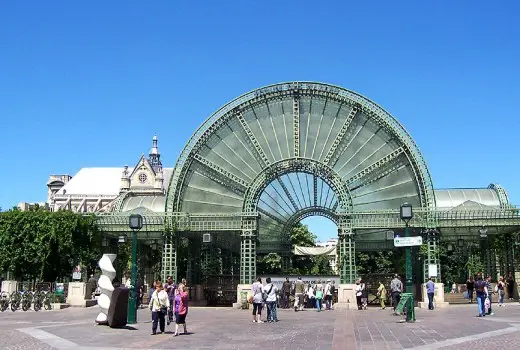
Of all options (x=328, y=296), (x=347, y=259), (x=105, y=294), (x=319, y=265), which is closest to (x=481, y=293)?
(x=328, y=296)

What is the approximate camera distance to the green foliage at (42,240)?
4097 centimetres

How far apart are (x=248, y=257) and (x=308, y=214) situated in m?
10.2

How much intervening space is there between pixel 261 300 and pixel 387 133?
58.8 feet

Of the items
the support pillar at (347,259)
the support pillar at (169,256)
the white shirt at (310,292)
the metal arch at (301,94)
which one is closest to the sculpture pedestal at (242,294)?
the white shirt at (310,292)

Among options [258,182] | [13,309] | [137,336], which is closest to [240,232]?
[258,182]

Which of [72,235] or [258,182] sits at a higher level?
[258,182]

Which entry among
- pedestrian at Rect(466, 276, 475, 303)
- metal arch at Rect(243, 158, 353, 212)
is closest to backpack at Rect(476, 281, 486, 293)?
pedestrian at Rect(466, 276, 475, 303)

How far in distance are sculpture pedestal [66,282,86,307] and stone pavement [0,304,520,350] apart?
12.5 metres

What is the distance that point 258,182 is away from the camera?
39.4m

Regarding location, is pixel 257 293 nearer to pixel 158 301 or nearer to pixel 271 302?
pixel 271 302

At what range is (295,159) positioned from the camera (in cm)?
3950

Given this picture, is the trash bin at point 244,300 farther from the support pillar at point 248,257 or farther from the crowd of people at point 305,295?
the support pillar at point 248,257

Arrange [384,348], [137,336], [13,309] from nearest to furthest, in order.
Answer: [384,348], [137,336], [13,309]

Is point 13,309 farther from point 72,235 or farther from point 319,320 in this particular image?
point 319,320
